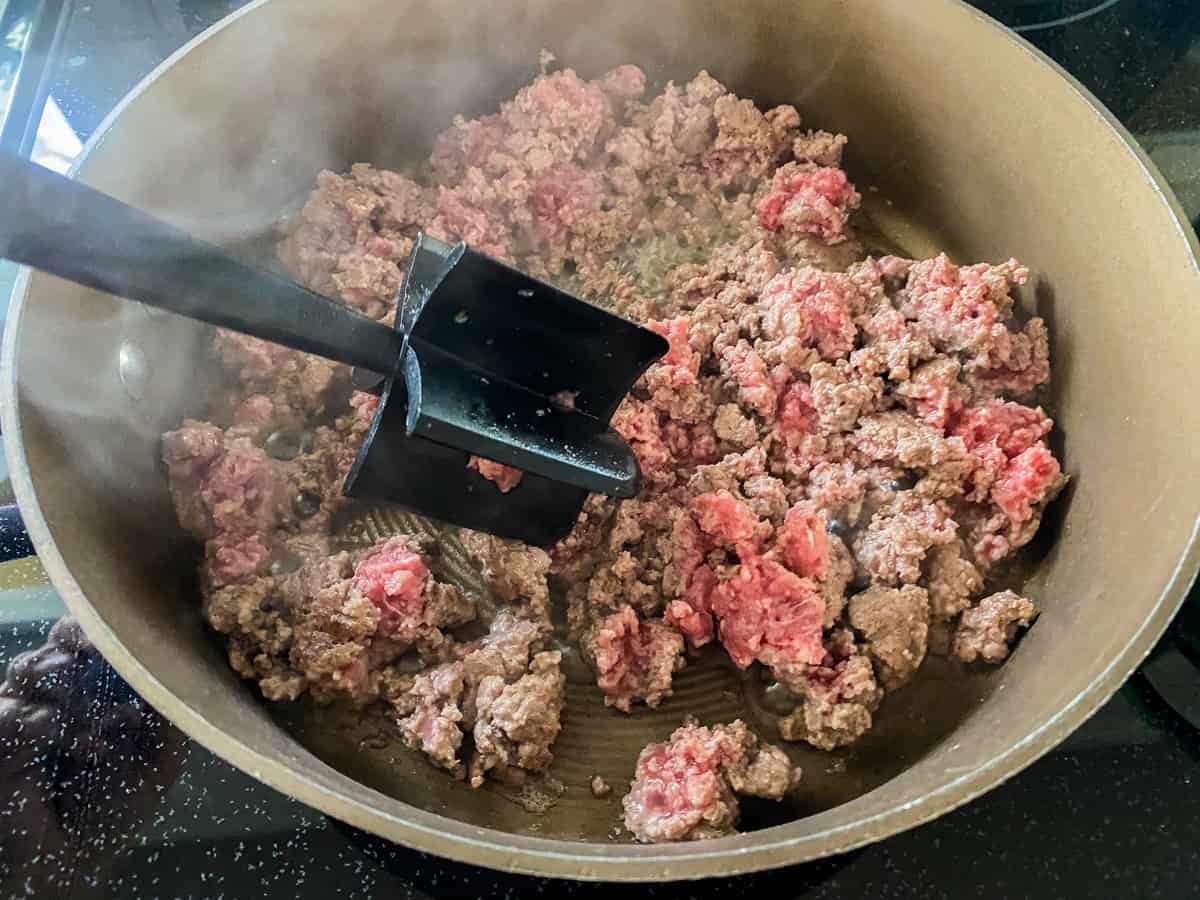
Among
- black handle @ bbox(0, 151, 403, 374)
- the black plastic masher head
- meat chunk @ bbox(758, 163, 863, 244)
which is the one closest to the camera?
black handle @ bbox(0, 151, 403, 374)

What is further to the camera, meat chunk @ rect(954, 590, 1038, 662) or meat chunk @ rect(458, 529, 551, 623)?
meat chunk @ rect(458, 529, 551, 623)

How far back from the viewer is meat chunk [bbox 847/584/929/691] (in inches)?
68.3

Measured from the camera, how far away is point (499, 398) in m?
1.62

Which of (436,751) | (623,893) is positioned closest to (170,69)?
(436,751)

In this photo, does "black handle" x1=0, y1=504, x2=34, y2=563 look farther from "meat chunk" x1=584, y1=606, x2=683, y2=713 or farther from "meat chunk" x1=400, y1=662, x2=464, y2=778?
"meat chunk" x1=584, y1=606, x2=683, y2=713

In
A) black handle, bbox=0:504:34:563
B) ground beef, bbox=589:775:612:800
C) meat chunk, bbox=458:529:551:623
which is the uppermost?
meat chunk, bbox=458:529:551:623

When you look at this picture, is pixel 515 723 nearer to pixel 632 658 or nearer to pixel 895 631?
pixel 632 658

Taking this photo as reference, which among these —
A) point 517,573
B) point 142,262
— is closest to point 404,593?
point 517,573

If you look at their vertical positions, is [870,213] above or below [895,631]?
above

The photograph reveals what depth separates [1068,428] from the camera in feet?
6.34

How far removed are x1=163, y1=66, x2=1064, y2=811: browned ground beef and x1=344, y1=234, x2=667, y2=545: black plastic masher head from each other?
7cm

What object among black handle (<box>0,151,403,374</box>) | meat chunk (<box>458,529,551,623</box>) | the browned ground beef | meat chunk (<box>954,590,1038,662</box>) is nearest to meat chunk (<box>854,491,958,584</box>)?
the browned ground beef

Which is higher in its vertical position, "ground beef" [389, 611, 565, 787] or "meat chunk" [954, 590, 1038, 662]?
"meat chunk" [954, 590, 1038, 662]

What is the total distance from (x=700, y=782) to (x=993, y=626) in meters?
0.62
